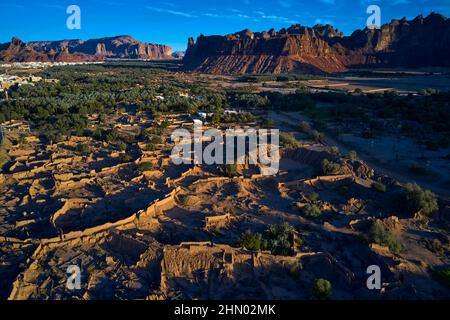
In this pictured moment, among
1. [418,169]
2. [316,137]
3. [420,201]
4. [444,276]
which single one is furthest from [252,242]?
[316,137]

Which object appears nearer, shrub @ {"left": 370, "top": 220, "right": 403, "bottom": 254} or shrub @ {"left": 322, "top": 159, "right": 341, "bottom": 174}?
shrub @ {"left": 370, "top": 220, "right": 403, "bottom": 254}

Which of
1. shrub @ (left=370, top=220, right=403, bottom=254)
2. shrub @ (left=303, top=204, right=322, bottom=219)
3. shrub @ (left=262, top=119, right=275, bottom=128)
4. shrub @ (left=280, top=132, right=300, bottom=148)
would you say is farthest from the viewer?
shrub @ (left=262, top=119, right=275, bottom=128)

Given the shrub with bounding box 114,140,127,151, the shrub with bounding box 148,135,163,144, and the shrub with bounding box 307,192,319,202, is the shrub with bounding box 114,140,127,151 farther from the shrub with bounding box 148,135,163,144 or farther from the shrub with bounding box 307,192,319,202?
the shrub with bounding box 307,192,319,202

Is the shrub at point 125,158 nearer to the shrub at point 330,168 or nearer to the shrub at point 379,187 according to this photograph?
the shrub at point 330,168

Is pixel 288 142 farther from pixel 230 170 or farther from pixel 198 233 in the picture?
pixel 198 233

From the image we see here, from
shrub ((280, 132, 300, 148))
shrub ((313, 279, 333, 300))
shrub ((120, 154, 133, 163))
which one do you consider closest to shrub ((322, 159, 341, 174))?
shrub ((280, 132, 300, 148))
